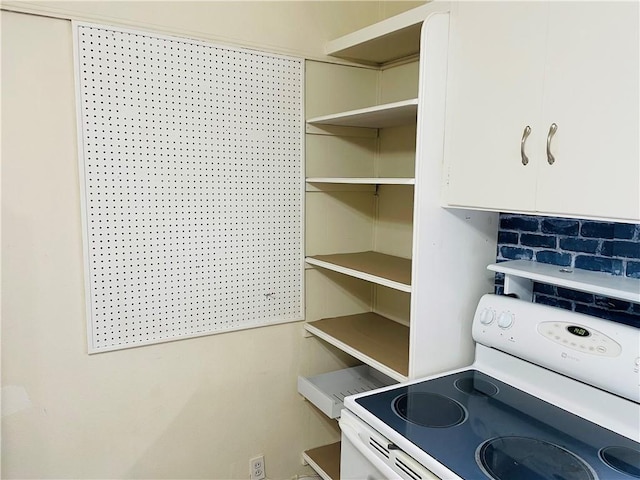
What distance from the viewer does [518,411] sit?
4.65 ft

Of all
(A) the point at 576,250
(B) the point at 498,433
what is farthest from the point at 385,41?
(B) the point at 498,433

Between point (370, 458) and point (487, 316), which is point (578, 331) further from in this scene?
point (370, 458)

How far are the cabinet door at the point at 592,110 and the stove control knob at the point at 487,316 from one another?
0.45 m

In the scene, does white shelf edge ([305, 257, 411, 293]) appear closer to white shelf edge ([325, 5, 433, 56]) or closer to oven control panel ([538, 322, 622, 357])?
oven control panel ([538, 322, 622, 357])

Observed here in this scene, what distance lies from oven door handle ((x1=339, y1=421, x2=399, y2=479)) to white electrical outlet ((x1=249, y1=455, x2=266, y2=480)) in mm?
844

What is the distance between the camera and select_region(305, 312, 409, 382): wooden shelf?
176 cm

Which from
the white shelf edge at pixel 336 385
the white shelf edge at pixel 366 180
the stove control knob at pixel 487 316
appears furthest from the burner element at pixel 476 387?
the white shelf edge at pixel 366 180

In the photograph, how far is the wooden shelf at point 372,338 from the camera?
5.78ft

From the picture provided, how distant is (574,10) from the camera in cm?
119

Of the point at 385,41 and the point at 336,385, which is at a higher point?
the point at 385,41

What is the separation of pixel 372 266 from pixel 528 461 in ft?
3.18

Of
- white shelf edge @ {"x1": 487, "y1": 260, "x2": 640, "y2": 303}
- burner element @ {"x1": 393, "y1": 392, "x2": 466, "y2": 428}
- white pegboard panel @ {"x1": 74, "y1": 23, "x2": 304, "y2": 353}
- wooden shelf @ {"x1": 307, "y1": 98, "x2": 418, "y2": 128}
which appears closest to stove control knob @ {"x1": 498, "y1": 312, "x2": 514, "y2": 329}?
white shelf edge @ {"x1": 487, "y1": 260, "x2": 640, "y2": 303}

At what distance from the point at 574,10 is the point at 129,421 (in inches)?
79.5

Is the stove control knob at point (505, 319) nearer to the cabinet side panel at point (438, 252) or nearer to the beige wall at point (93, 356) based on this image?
the cabinet side panel at point (438, 252)
